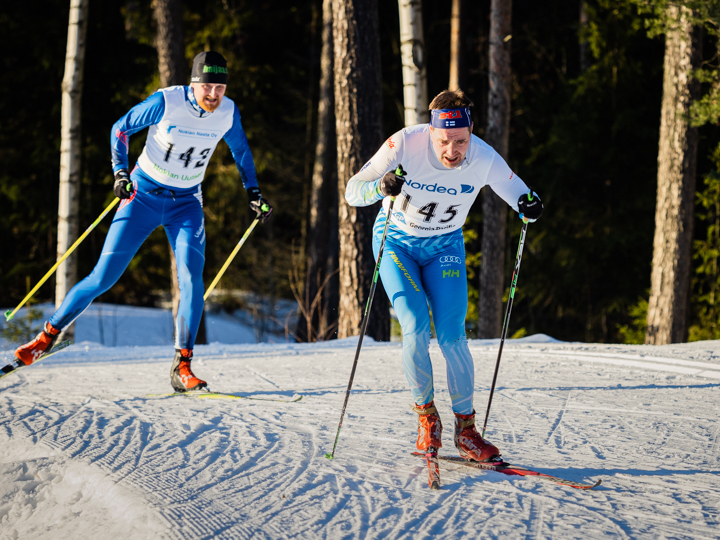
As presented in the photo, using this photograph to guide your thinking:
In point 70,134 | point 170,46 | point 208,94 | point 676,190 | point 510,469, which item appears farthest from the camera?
point 170,46

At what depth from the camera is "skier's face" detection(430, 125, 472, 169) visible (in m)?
3.11

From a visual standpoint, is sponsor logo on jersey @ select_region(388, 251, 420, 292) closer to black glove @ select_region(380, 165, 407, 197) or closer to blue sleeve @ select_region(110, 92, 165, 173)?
black glove @ select_region(380, 165, 407, 197)

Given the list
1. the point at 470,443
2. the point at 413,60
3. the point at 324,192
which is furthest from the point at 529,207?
the point at 324,192

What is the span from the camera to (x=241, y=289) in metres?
16.7

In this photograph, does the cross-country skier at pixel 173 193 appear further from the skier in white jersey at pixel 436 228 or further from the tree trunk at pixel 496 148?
the tree trunk at pixel 496 148

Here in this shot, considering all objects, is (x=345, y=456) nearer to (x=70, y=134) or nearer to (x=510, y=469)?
(x=510, y=469)

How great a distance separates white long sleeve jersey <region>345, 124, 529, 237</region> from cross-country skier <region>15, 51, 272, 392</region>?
5.60 ft

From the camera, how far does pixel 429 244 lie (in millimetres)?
3424

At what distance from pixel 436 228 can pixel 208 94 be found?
6.77 feet

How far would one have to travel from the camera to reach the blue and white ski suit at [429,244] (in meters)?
3.22

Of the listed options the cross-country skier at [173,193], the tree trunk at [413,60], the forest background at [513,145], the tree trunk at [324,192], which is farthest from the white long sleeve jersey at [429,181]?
the tree trunk at [324,192]

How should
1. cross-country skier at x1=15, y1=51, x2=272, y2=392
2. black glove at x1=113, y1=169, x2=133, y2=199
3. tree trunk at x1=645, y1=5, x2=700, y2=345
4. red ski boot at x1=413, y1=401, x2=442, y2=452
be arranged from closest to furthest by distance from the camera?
1. red ski boot at x1=413, y1=401, x2=442, y2=452
2. black glove at x1=113, y1=169, x2=133, y2=199
3. cross-country skier at x1=15, y1=51, x2=272, y2=392
4. tree trunk at x1=645, y1=5, x2=700, y2=345

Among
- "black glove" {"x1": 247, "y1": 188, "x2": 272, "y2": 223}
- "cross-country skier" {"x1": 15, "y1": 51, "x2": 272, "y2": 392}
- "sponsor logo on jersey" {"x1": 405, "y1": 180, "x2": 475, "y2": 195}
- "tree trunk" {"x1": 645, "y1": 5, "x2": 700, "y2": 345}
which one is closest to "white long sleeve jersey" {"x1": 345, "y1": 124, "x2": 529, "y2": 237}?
"sponsor logo on jersey" {"x1": 405, "y1": 180, "x2": 475, "y2": 195}

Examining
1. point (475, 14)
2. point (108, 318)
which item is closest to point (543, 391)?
point (108, 318)
